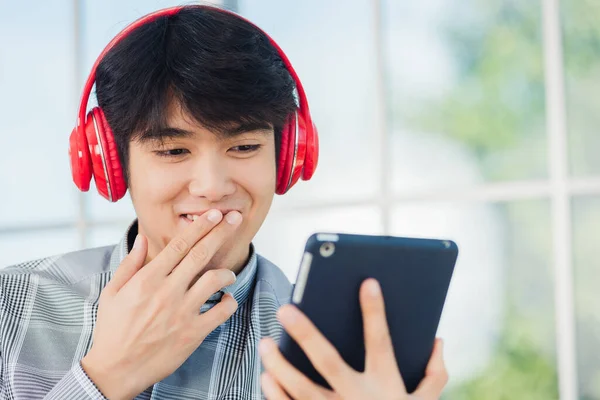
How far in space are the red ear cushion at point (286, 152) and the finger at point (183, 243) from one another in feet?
0.66

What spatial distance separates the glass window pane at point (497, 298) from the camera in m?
2.76

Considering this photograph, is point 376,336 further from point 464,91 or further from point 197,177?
point 464,91

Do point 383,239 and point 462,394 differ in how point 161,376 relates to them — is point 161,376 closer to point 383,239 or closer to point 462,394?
point 383,239

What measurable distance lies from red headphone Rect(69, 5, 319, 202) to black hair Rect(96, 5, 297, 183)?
2 cm

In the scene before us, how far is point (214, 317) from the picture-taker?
3.82 feet

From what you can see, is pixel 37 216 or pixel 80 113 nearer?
pixel 80 113

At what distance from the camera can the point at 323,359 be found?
875mm

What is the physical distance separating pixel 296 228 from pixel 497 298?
3.38ft

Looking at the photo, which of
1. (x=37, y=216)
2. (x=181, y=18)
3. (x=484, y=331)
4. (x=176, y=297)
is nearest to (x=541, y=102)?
(x=484, y=331)

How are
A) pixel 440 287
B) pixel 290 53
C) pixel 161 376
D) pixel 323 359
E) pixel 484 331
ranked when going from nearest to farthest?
pixel 323 359 < pixel 440 287 < pixel 161 376 < pixel 484 331 < pixel 290 53

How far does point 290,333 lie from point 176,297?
313mm

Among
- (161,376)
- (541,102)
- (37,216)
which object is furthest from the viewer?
(37,216)

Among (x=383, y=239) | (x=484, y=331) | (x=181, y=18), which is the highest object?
(x=181, y=18)

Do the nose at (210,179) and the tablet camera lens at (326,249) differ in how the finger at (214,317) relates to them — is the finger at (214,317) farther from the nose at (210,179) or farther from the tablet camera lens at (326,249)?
the tablet camera lens at (326,249)
